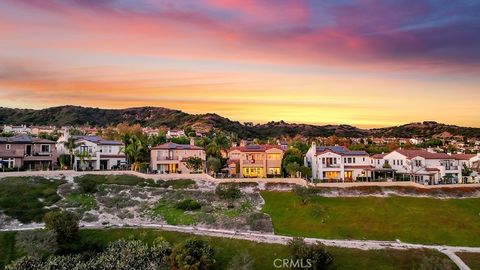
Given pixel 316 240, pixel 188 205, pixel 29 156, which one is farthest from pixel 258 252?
pixel 29 156

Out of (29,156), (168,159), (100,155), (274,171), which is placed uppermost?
(100,155)

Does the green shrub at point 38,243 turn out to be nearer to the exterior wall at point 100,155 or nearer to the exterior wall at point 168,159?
the exterior wall at point 100,155

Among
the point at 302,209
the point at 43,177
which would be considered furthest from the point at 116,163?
the point at 302,209

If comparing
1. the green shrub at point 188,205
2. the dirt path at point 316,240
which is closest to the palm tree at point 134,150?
the green shrub at point 188,205

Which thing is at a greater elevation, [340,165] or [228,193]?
[340,165]

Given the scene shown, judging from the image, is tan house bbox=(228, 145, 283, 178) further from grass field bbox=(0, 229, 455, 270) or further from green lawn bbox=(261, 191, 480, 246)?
grass field bbox=(0, 229, 455, 270)

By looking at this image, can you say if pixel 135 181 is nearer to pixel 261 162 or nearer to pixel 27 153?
pixel 261 162

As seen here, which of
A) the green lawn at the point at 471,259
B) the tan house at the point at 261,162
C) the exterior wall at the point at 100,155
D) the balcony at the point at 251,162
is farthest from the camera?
the exterior wall at the point at 100,155

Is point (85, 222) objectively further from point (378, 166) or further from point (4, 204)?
point (378, 166)
